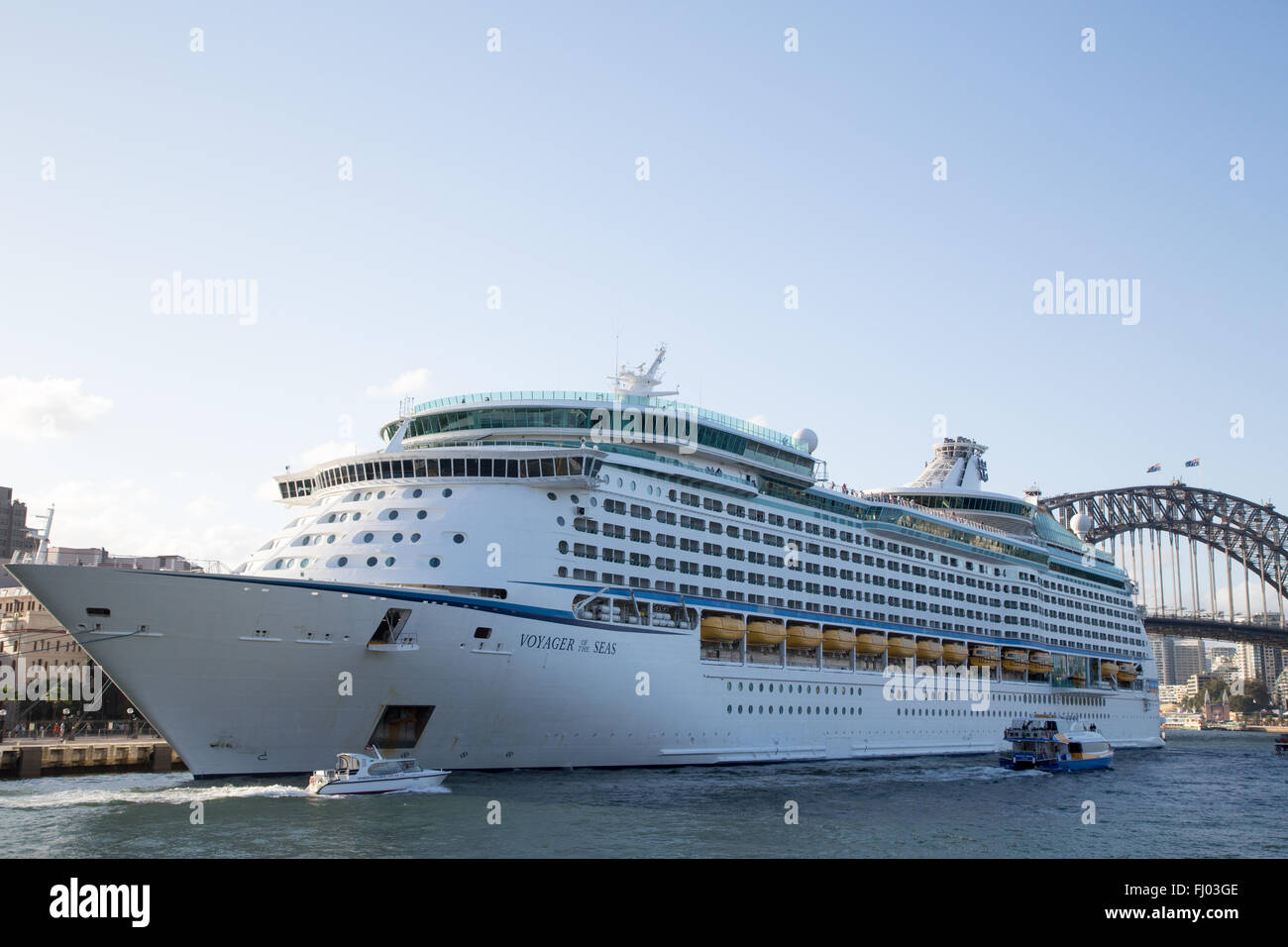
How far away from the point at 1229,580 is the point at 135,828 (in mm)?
142574

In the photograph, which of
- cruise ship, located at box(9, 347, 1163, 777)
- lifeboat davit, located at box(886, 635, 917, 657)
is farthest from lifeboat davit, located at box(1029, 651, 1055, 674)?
lifeboat davit, located at box(886, 635, 917, 657)

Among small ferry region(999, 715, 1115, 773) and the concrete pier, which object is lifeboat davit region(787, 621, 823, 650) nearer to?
small ferry region(999, 715, 1115, 773)

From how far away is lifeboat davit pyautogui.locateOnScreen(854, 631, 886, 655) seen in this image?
46.8 m

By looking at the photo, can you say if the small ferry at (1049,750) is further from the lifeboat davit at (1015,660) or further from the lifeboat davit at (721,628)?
the lifeboat davit at (721,628)

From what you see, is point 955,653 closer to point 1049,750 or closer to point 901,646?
point 901,646

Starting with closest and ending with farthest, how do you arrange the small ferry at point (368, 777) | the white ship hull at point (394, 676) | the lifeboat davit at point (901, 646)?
the white ship hull at point (394, 676)
the small ferry at point (368, 777)
the lifeboat davit at point (901, 646)

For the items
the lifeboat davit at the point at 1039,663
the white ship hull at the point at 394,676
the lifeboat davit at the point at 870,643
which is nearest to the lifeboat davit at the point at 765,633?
the white ship hull at the point at 394,676

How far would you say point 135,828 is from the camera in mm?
22766

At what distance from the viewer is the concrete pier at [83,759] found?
37.2 m

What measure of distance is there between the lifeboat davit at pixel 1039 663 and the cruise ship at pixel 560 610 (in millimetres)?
5524

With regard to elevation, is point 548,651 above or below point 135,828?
above

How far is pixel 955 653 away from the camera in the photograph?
178ft
